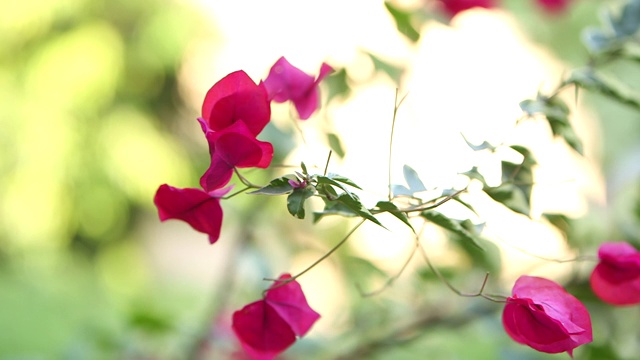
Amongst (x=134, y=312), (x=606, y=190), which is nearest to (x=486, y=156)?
(x=134, y=312)

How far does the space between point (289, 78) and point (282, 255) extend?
0.66m

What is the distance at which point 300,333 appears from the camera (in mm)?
398

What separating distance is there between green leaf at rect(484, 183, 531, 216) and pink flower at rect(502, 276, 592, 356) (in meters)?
0.05

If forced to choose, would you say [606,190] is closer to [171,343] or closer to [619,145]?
[619,145]

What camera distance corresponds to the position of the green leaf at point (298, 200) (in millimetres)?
341

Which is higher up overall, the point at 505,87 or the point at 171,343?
the point at 505,87

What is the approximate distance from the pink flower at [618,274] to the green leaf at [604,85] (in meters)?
0.09

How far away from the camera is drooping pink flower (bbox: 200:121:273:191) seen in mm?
354

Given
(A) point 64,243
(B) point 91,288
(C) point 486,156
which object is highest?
(A) point 64,243

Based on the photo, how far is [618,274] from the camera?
0.43m

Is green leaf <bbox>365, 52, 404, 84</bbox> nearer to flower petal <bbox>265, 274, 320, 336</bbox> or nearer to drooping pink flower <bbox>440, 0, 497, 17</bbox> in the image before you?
drooping pink flower <bbox>440, 0, 497, 17</bbox>

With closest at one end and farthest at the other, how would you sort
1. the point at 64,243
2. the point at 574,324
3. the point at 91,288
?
1. the point at 574,324
2. the point at 91,288
3. the point at 64,243

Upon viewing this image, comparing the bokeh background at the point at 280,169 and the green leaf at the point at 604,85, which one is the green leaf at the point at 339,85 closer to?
the bokeh background at the point at 280,169

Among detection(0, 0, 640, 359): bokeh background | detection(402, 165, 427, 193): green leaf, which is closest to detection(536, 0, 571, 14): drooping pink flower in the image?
detection(0, 0, 640, 359): bokeh background
